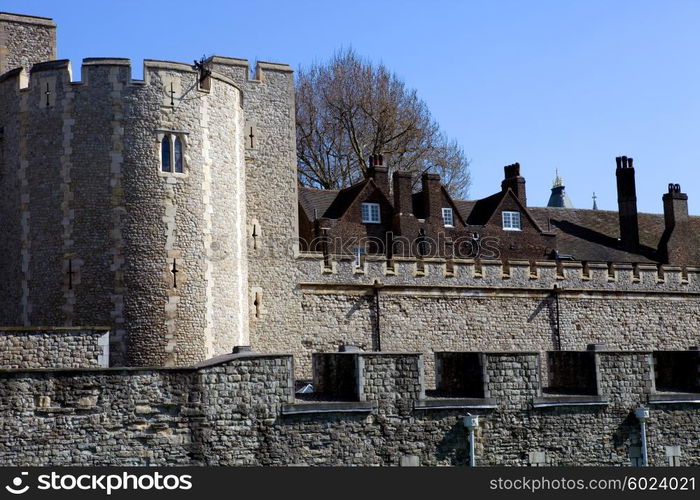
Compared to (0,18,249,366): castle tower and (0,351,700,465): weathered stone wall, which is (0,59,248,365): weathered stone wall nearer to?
(0,18,249,366): castle tower

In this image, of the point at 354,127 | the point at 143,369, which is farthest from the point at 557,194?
the point at 143,369

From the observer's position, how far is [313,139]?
4238 centimetres

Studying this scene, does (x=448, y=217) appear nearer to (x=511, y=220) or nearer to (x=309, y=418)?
(x=511, y=220)

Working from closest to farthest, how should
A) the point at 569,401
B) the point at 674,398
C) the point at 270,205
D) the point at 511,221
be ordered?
the point at 569,401 → the point at 674,398 → the point at 270,205 → the point at 511,221

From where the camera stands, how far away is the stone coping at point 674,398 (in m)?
17.0

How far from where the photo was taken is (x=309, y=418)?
49.5ft

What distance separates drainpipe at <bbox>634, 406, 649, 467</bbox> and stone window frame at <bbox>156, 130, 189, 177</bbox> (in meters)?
10.2

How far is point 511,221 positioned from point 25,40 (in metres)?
18.8

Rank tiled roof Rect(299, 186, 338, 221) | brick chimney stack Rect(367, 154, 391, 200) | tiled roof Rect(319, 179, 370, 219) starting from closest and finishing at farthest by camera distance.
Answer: tiled roof Rect(299, 186, 338, 221), tiled roof Rect(319, 179, 370, 219), brick chimney stack Rect(367, 154, 391, 200)

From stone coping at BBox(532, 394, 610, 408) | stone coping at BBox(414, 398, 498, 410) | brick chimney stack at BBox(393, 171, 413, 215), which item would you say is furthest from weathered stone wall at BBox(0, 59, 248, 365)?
brick chimney stack at BBox(393, 171, 413, 215)

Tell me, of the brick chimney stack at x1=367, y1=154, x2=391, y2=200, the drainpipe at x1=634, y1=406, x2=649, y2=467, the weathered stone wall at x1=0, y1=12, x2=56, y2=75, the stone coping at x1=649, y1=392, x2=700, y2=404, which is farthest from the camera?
the brick chimney stack at x1=367, y1=154, x2=391, y2=200

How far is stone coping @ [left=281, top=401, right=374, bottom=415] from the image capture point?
588 inches

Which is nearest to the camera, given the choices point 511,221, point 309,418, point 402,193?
point 309,418

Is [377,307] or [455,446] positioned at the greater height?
[377,307]
